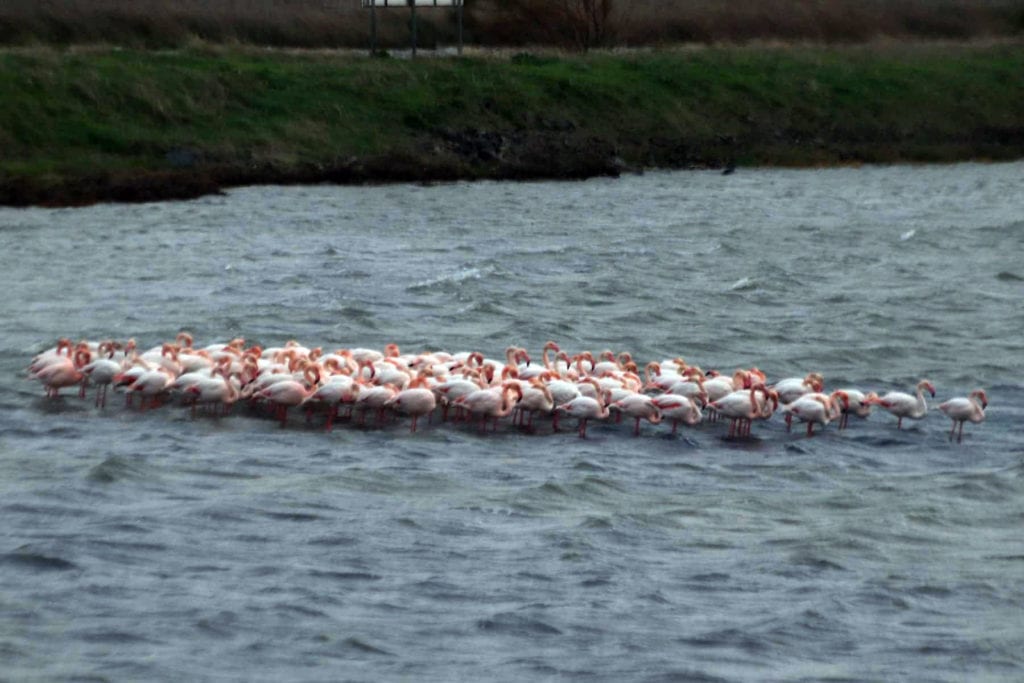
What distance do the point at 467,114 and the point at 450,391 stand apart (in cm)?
3642

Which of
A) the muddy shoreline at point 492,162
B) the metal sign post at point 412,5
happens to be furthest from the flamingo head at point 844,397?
the metal sign post at point 412,5

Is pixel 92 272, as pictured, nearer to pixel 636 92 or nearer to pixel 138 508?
pixel 138 508

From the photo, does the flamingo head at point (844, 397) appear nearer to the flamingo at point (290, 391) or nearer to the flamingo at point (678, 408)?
the flamingo at point (678, 408)

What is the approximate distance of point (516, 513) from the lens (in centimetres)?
1472

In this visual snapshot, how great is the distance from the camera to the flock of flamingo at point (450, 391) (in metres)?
17.6

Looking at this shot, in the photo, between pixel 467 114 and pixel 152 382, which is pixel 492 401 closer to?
pixel 152 382

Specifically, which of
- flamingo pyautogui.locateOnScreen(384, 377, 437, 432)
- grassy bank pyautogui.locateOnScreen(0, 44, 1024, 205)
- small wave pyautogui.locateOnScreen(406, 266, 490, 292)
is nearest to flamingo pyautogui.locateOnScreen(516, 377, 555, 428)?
flamingo pyautogui.locateOnScreen(384, 377, 437, 432)

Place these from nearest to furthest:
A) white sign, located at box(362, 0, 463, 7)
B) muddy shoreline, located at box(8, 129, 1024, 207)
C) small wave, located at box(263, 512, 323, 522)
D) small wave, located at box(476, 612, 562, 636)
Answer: small wave, located at box(476, 612, 562, 636)
small wave, located at box(263, 512, 323, 522)
muddy shoreline, located at box(8, 129, 1024, 207)
white sign, located at box(362, 0, 463, 7)

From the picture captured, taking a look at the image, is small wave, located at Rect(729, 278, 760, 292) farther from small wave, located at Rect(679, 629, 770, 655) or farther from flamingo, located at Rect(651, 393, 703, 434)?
small wave, located at Rect(679, 629, 770, 655)

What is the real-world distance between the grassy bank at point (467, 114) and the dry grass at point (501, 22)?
419 cm

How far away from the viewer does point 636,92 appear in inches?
2306

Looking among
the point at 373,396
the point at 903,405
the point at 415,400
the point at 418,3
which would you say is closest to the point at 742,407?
the point at 903,405

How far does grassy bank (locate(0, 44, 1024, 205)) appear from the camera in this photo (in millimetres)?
45347

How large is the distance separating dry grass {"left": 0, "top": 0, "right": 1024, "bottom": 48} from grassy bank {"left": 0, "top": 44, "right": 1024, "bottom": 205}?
419 cm
